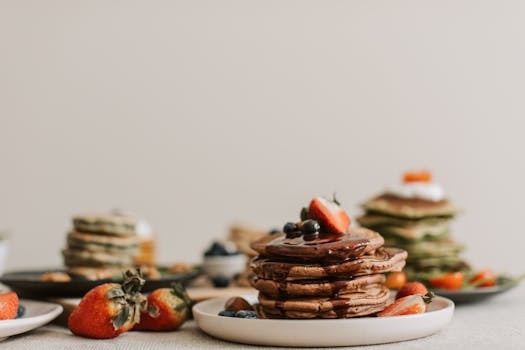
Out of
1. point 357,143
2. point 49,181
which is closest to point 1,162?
point 49,181

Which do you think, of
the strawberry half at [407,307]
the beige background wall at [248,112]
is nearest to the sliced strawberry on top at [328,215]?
the strawberry half at [407,307]

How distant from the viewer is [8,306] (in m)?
1.78

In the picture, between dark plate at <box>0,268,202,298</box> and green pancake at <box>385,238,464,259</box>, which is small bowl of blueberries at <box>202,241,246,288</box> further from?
green pancake at <box>385,238,464,259</box>

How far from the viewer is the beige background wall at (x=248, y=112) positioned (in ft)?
15.0

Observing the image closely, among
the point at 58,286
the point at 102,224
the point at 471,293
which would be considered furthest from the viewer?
the point at 102,224

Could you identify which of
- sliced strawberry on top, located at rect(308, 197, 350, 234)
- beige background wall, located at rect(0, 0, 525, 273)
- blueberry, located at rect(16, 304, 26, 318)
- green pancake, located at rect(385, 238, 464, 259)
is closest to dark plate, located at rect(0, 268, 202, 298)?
blueberry, located at rect(16, 304, 26, 318)

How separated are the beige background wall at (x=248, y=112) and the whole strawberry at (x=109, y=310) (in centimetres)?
279

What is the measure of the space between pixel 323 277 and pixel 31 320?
0.71m

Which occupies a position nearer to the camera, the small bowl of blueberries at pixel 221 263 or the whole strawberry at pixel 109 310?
the whole strawberry at pixel 109 310

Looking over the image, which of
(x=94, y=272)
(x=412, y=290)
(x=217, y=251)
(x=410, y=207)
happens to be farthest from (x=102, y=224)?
(x=412, y=290)

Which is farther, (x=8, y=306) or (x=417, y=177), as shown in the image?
(x=417, y=177)

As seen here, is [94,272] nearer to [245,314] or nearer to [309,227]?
[245,314]

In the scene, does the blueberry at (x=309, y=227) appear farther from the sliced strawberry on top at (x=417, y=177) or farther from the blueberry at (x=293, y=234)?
the sliced strawberry on top at (x=417, y=177)

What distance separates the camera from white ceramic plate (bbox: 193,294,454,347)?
5.22ft
